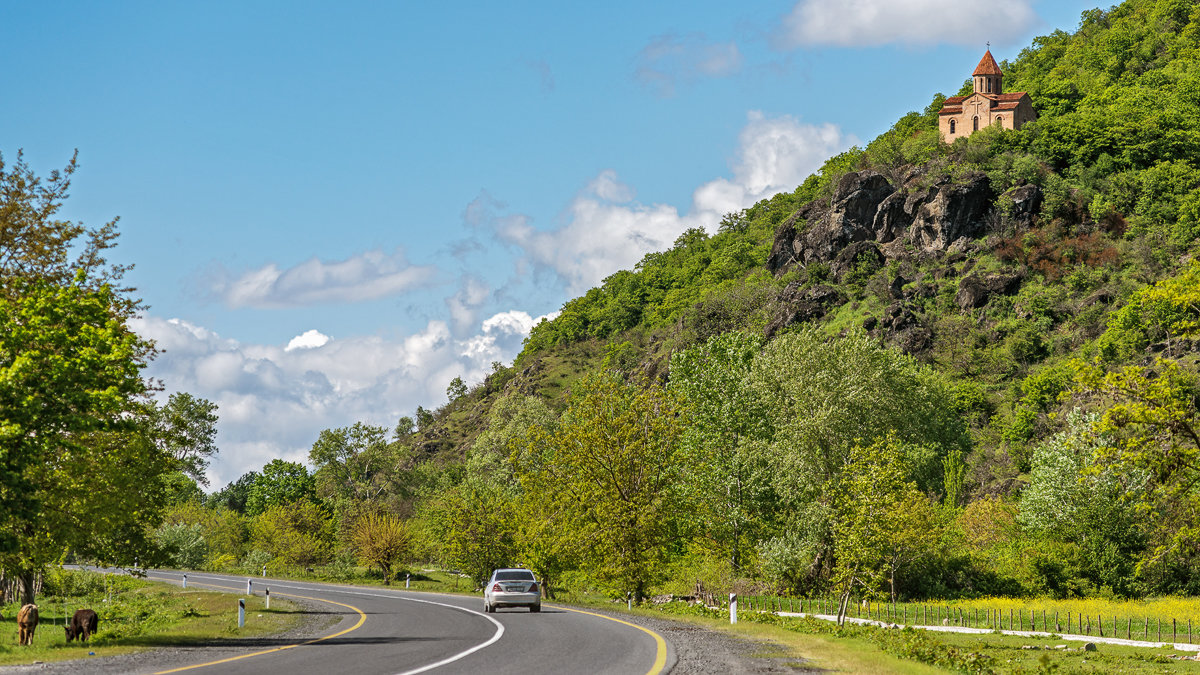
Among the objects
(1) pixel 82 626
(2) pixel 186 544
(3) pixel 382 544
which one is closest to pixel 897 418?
(3) pixel 382 544

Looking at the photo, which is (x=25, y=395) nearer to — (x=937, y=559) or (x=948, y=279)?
(x=937, y=559)

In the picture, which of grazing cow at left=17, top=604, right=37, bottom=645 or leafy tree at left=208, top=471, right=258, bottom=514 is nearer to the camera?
grazing cow at left=17, top=604, right=37, bottom=645

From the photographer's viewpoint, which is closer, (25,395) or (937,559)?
(25,395)

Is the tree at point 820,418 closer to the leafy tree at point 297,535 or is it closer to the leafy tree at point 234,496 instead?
the leafy tree at point 297,535

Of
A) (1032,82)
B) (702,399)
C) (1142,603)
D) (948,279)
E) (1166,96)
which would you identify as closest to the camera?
(1142,603)

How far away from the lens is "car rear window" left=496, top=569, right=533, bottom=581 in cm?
3422

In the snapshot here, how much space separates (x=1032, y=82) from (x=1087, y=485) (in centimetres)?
14976

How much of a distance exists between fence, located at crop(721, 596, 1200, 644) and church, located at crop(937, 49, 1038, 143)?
132046 millimetres

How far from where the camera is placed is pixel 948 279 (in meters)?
135

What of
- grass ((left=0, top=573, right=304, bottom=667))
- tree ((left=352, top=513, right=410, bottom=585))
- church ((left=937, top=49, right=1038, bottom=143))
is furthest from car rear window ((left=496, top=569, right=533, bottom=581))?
church ((left=937, top=49, right=1038, bottom=143))

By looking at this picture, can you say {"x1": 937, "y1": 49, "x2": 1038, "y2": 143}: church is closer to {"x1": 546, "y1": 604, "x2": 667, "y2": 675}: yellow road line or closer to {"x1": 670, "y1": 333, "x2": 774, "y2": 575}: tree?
{"x1": 670, "y1": 333, "x2": 774, "y2": 575}: tree

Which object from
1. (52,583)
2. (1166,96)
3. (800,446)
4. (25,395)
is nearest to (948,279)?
(1166,96)

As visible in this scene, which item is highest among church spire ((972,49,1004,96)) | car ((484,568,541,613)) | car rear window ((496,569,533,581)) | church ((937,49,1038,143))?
church spire ((972,49,1004,96))

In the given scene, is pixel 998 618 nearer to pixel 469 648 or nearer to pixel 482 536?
pixel 482 536
